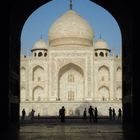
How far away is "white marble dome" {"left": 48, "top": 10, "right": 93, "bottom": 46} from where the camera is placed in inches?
1658

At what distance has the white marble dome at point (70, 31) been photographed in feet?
138

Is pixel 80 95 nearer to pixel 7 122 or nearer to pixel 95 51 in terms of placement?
pixel 95 51

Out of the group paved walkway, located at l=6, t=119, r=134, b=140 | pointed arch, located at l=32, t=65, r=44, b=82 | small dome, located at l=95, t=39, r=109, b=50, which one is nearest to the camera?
paved walkway, located at l=6, t=119, r=134, b=140

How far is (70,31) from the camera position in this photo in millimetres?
42344

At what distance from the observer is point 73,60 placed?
3934cm

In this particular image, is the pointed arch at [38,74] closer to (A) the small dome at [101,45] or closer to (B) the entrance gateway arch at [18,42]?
(A) the small dome at [101,45]

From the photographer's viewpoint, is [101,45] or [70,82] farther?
[101,45]

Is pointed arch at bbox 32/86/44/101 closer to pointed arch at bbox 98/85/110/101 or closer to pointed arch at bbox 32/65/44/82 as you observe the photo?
pointed arch at bbox 32/65/44/82

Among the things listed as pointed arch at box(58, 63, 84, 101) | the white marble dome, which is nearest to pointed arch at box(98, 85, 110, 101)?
pointed arch at box(58, 63, 84, 101)

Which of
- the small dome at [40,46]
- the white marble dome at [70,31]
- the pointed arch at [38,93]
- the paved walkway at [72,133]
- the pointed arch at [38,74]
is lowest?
the paved walkway at [72,133]

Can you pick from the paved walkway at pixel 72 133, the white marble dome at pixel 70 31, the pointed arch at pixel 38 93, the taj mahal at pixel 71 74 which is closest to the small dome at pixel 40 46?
the white marble dome at pixel 70 31

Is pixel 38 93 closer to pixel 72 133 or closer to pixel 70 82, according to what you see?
pixel 70 82

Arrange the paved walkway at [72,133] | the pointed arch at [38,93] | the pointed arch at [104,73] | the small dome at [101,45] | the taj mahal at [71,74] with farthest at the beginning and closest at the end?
the small dome at [101,45]
the pointed arch at [38,93]
the pointed arch at [104,73]
the taj mahal at [71,74]
the paved walkway at [72,133]

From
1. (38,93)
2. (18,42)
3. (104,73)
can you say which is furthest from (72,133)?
(38,93)
